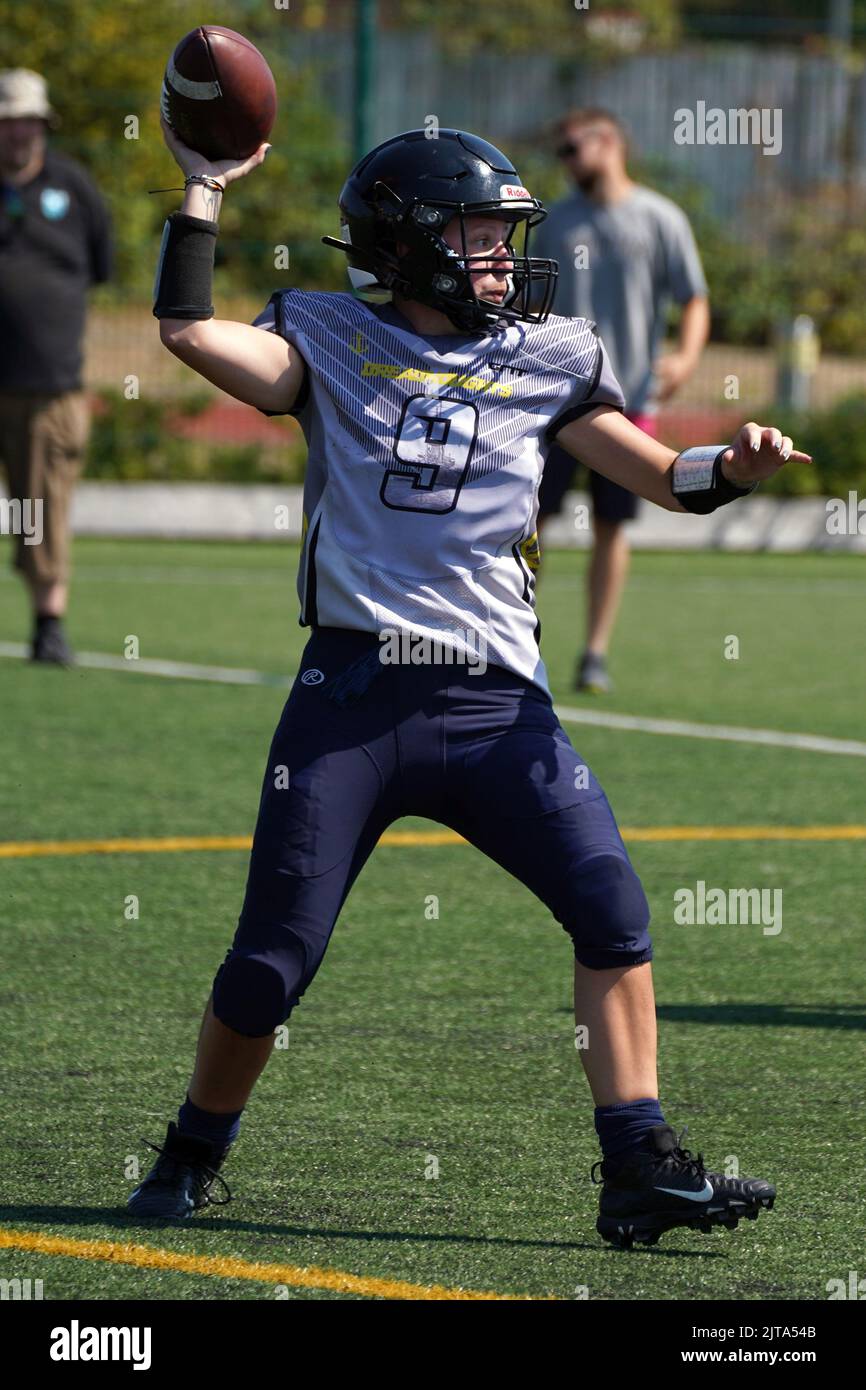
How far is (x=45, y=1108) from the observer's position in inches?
169

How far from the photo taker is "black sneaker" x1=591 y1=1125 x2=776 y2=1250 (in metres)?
3.58

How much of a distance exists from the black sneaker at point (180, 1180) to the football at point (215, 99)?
1608 millimetres

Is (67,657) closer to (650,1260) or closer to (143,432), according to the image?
(650,1260)

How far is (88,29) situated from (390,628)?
19358mm

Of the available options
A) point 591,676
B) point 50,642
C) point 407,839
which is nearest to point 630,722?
point 591,676

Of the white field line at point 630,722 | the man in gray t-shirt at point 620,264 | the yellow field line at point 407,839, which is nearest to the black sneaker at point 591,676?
the man in gray t-shirt at point 620,264

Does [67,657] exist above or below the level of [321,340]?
above

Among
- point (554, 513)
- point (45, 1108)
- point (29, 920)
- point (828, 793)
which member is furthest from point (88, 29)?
point (45, 1108)

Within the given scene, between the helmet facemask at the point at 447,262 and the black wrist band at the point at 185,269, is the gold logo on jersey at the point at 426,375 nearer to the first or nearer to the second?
the helmet facemask at the point at 447,262

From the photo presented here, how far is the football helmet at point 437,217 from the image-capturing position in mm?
3812

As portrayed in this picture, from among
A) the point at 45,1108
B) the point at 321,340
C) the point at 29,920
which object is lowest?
the point at 45,1108

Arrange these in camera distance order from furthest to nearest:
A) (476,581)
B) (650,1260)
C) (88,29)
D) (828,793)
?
(88,29) < (828,793) < (476,581) < (650,1260)

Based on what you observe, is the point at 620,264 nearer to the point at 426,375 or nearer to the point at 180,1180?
the point at 426,375

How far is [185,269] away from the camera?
12.1 ft
